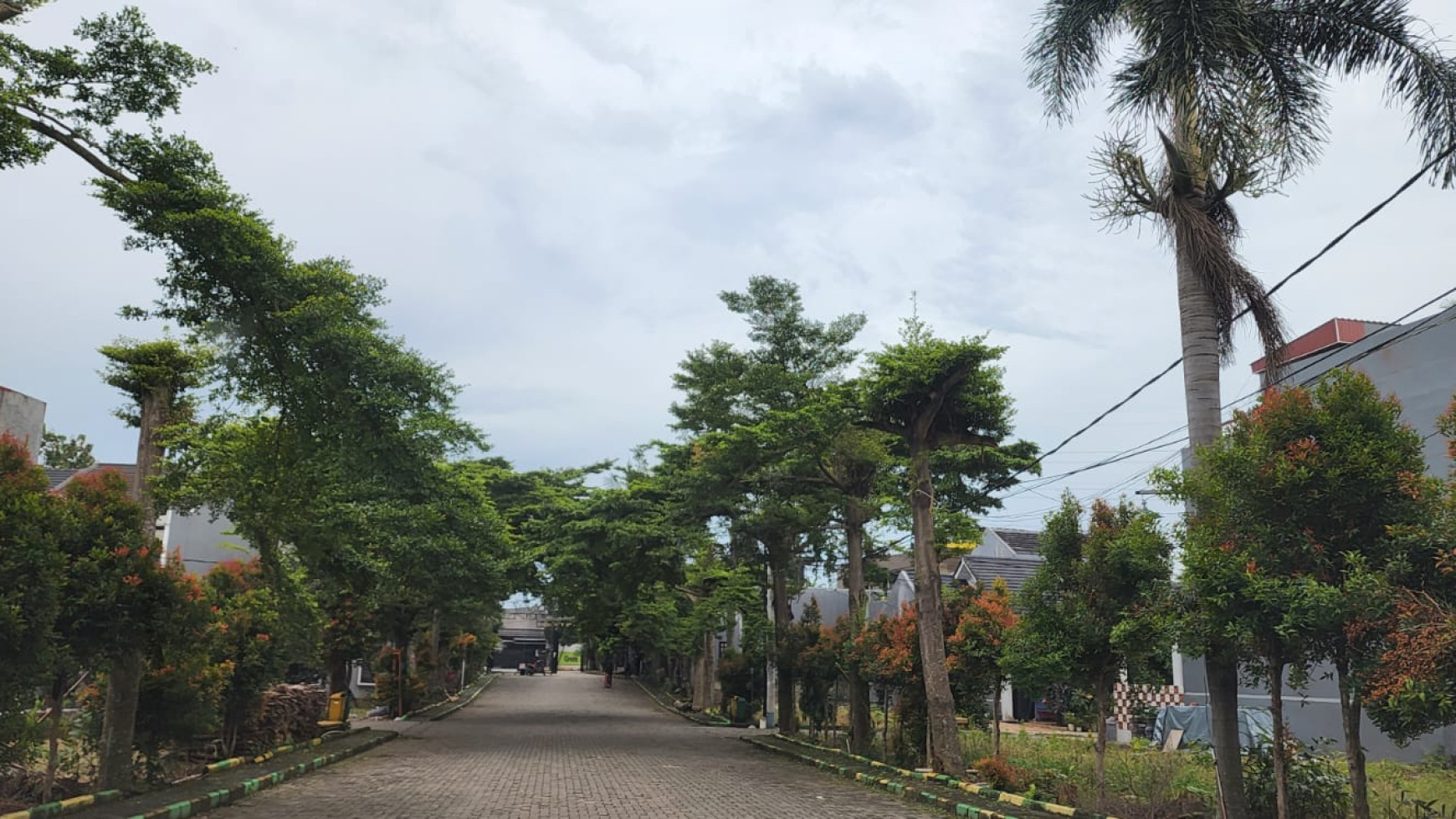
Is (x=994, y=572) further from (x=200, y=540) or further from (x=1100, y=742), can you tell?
(x=200, y=540)

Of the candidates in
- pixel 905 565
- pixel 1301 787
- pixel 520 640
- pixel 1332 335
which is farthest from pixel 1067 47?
pixel 520 640

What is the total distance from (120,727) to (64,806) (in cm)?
203

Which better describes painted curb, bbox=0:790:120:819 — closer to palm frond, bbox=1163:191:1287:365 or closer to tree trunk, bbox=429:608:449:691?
palm frond, bbox=1163:191:1287:365

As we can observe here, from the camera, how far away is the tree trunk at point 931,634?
15.1 meters

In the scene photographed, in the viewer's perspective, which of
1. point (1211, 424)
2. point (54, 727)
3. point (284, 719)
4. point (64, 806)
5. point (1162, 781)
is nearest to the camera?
point (64, 806)

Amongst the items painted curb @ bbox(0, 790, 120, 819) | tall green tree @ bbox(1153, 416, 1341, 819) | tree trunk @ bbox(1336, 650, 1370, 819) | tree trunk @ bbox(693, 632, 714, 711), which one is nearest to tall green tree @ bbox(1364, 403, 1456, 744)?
tree trunk @ bbox(1336, 650, 1370, 819)

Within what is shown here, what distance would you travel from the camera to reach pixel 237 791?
12.9 meters

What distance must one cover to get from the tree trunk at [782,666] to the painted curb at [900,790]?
10.7 feet

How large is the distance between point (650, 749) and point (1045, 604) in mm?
11560

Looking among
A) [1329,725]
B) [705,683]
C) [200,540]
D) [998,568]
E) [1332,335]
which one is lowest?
[705,683]

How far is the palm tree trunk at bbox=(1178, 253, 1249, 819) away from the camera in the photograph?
9836 millimetres

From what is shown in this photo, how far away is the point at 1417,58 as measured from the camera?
9703mm

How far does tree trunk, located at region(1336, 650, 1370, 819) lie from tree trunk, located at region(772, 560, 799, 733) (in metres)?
16.5

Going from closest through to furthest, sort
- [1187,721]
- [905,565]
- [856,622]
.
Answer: [856,622], [1187,721], [905,565]
